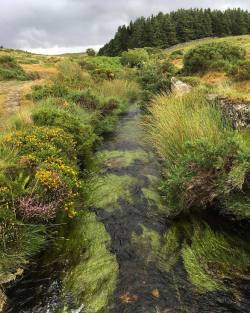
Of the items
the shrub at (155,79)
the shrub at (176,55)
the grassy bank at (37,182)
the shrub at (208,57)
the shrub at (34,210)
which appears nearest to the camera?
the grassy bank at (37,182)

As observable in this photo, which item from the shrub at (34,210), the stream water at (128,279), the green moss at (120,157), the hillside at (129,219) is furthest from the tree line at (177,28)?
the shrub at (34,210)

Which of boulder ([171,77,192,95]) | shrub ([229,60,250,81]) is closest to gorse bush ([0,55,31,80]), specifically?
boulder ([171,77,192,95])

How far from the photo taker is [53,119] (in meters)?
12.0

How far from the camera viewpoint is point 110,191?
384 inches

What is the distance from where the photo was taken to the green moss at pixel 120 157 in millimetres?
11823

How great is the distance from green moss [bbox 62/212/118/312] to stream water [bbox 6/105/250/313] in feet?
0.05

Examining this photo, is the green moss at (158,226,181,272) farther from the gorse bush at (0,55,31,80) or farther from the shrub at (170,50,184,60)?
the shrub at (170,50,184,60)

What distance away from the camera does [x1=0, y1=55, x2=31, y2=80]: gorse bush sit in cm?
3119

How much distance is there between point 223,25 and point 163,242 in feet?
280

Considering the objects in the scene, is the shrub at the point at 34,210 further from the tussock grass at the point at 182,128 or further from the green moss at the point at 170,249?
the tussock grass at the point at 182,128

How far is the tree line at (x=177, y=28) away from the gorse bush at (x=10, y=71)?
46.3 metres

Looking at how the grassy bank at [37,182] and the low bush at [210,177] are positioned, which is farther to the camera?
the low bush at [210,177]

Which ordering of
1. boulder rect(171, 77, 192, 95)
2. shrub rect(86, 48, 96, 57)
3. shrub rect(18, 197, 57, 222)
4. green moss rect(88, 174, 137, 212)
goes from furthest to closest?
shrub rect(86, 48, 96, 57), boulder rect(171, 77, 192, 95), green moss rect(88, 174, 137, 212), shrub rect(18, 197, 57, 222)

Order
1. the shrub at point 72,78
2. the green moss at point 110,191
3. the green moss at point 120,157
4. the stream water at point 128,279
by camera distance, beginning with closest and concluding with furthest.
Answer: the stream water at point 128,279
the green moss at point 110,191
the green moss at point 120,157
the shrub at point 72,78
